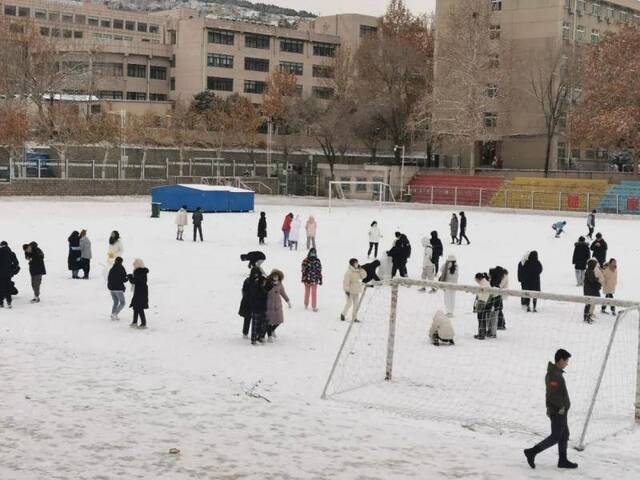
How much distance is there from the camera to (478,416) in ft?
41.0

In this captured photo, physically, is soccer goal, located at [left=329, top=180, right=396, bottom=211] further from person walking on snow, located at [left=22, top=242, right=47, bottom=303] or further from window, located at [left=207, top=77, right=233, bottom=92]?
person walking on snow, located at [left=22, top=242, right=47, bottom=303]

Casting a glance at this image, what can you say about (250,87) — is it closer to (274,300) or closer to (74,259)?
(74,259)

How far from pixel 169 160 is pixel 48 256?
155ft

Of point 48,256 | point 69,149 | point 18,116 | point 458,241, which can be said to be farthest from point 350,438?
point 69,149

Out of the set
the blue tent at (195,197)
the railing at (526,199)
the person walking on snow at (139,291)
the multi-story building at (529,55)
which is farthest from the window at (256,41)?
the person walking on snow at (139,291)

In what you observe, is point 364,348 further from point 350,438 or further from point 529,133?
point 529,133

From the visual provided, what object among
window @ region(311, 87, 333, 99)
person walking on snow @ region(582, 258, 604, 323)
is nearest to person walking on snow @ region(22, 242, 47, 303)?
person walking on snow @ region(582, 258, 604, 323)

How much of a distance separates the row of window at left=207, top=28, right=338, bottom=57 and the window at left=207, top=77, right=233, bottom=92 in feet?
11.7

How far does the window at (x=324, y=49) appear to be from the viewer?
323 ft

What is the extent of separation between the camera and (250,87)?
309 ft

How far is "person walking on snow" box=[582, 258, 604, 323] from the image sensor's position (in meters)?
19.2

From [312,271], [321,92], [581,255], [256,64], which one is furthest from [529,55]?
[312,271]

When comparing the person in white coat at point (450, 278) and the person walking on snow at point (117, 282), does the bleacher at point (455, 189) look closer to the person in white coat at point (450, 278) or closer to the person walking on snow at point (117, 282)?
the person in white coat at point (450, 278)

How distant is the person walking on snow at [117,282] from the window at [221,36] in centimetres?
→ 7570
